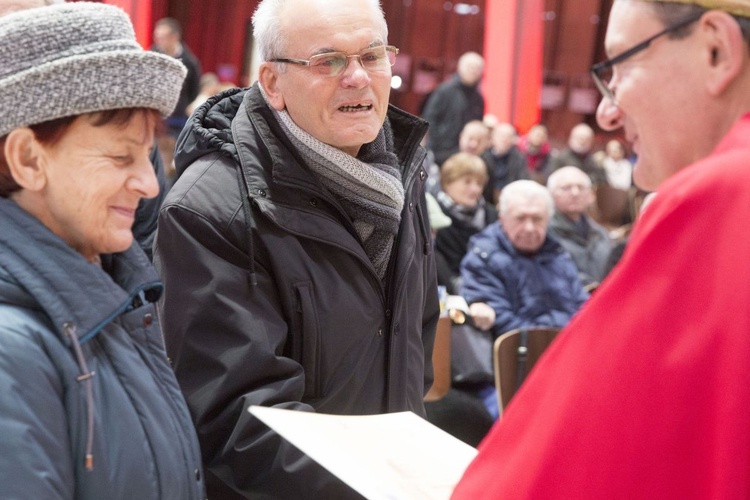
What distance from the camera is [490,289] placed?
16.5ft

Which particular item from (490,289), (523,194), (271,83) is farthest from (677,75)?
(523,194)

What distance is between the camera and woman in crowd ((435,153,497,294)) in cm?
605

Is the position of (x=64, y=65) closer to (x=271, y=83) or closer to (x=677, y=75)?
(x=677, y=75)

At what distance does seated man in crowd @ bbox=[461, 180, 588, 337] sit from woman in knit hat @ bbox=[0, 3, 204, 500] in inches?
139

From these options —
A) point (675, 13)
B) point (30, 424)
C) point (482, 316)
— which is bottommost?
point (482, 316)

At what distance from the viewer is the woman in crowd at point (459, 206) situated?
6.05 metres

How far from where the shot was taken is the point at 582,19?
17641mm

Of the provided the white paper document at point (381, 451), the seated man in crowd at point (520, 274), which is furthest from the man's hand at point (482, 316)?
the white paper document at point (381, 451)

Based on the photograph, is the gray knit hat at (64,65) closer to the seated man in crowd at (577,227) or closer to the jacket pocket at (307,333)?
the jacket pocket at (307,333)

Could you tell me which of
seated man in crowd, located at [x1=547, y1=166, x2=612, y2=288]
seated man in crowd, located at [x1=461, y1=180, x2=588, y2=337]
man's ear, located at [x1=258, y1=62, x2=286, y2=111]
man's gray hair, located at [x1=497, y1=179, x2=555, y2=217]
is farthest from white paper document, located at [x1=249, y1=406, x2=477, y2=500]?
seated man in crowd, located at [x1=547, y1=166, x2=612, y2=288]

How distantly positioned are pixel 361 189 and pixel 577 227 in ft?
16.2

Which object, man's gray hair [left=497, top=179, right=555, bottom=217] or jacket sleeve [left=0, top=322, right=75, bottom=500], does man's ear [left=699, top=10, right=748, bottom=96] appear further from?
man's gray hair [left=497, top=179, right=555, bottom=217]

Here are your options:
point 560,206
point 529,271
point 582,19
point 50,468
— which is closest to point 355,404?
point 50,468

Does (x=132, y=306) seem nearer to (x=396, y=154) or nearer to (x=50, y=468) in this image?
(x=50, y=468)
